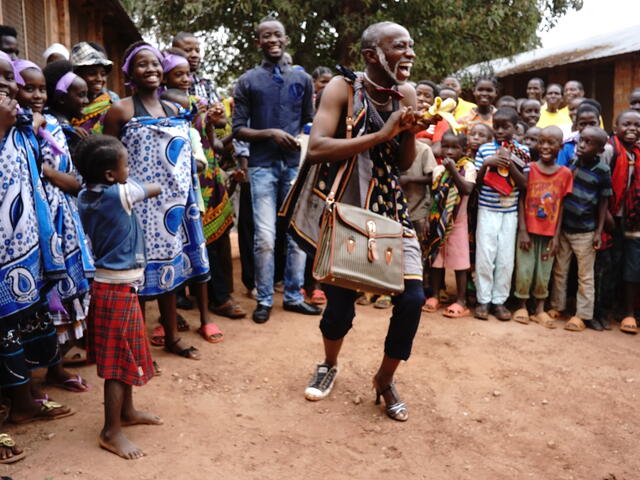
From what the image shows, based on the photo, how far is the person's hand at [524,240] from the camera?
5371mm

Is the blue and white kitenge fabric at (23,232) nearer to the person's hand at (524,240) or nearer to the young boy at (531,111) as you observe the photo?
the person's hand at (524,240)

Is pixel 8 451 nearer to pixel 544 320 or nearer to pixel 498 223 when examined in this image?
pixel 498 223

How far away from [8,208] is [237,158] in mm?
3073

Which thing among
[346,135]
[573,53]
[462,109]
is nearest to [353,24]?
[573,53]

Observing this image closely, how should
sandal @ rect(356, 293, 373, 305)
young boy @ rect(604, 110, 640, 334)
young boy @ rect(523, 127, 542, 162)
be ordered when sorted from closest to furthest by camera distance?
young boy @ rect(604, 110, 640, 334)
sandal @ rect(356, 293, 373, 305)
young boy @ rect(523, 127, 542, 162)

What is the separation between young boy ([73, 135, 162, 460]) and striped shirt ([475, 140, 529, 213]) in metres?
3.40

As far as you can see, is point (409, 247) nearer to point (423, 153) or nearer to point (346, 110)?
point (346, 110)

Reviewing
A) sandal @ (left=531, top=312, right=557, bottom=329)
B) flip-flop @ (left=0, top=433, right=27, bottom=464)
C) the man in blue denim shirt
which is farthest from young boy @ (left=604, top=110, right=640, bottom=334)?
flip-flop @ (left=0, top=433, right=27, bottom=464)

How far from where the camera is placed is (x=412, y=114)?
2920 mm

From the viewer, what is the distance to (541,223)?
5316mm

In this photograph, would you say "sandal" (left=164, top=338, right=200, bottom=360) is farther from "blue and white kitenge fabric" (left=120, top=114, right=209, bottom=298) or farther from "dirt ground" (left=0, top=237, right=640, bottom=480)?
"blue and white kitenge fabric" (left=120, top=114, right=209, bottom=298)

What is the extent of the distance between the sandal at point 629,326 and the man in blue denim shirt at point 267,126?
2934 mm

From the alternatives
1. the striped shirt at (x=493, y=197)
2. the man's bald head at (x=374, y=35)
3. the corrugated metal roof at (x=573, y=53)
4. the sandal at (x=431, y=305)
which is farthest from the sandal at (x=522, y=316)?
the corrugated metal roof at (x=573, y=53)

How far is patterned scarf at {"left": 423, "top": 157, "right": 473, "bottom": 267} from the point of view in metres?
5.37
